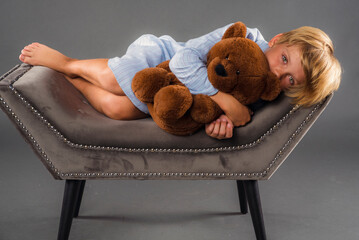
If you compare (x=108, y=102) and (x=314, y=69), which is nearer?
(x=314, y=69)

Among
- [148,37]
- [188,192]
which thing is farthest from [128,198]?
[148,37]

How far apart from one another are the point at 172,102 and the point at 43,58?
2.29ft

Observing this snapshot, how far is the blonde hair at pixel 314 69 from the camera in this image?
1.65 meters

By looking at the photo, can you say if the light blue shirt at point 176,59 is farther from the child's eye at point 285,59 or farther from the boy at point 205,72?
the child's eye at point 285,59

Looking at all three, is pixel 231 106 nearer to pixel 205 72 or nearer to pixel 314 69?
pixel 205 72

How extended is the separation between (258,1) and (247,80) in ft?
5.48

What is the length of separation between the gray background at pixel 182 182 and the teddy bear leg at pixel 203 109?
587 millimetres

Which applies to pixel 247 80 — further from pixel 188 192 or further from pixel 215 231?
pixel 188 192

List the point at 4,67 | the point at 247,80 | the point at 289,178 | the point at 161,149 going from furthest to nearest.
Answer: the point at 4,67, the point at 289,178, the point at 161,149, the point at 247,80

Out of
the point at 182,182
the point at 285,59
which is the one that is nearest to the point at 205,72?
the point at 285,59

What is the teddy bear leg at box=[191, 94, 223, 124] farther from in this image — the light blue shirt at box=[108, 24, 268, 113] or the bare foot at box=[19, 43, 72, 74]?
the bare foot at box=[19, 43, 72, 74]

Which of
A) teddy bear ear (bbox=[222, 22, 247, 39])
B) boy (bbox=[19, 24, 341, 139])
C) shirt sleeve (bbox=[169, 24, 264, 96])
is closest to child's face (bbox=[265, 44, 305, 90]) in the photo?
boy (bbox=[19, 24, 341, 139])

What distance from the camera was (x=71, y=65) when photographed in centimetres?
198

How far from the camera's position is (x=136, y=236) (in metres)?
1.98
